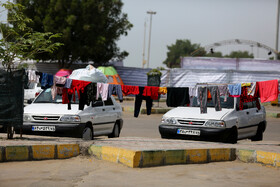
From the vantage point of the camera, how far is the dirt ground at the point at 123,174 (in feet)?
25.1

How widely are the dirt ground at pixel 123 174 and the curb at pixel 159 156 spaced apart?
0.14m

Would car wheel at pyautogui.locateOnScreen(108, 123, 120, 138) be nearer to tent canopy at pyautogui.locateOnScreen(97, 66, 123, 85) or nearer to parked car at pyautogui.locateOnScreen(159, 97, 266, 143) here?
parked car at pyautogui.locateOnScreen(159, 97, 266, 143)

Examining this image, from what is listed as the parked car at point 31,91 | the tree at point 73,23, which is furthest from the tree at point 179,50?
the parked car at point 31,91

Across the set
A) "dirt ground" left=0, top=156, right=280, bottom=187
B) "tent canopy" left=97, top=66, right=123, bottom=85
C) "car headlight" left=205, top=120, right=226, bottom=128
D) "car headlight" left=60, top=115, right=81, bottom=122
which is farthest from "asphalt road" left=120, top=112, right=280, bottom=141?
"tent canopy" left=97, top=66, right=123, bottom=85

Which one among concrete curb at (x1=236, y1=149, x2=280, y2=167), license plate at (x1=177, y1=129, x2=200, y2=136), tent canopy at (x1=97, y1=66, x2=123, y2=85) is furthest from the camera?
tent canopy at (x1=97, y1=66, x2=123, y2=85)

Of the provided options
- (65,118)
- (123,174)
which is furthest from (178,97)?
(123,174)

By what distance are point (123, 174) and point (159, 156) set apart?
127cm

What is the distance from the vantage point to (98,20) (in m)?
43.2

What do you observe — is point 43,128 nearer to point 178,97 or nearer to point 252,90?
point 178,97

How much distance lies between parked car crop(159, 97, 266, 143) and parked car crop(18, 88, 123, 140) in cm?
155

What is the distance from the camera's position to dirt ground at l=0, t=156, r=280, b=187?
7645mm

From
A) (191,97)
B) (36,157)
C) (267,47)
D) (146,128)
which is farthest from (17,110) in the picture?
(267,47)

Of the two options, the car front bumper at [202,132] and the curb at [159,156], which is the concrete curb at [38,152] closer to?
the curb at [159,156]

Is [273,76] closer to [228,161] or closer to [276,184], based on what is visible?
[228,161]
